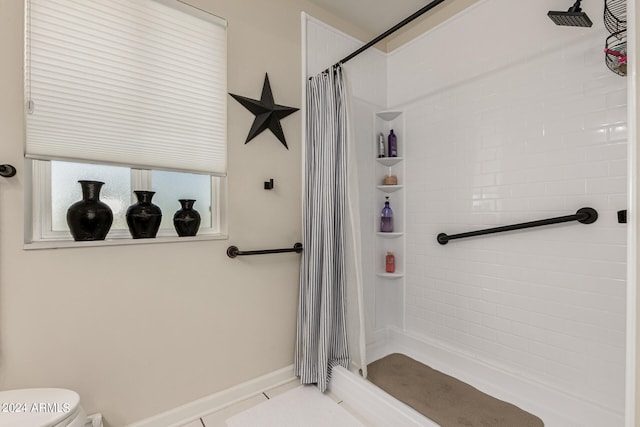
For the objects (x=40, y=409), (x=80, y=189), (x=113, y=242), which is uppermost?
(x=80, y=189)

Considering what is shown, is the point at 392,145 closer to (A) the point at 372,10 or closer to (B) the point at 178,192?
(A) the point at 372,10

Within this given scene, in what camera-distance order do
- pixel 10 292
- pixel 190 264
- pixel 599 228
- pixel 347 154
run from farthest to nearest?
pixel 347 154, pixel 190 264, pixel 599 228, pixel 10 292

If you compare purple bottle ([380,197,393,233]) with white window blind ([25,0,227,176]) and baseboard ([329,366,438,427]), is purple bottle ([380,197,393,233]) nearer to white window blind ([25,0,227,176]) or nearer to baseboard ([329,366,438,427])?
baseboard ([329,366,438,427])

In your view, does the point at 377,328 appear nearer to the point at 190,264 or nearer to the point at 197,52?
the point at 190,264

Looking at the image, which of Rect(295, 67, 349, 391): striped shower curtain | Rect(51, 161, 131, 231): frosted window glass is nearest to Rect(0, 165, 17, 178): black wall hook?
Rect(51, 161, 131, 231): frosted window glass

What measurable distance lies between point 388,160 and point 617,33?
1358 mm

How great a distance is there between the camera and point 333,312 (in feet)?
5.99

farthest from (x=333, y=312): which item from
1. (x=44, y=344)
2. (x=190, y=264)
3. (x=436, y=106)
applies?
(x=436, y=106)

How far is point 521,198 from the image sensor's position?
1.70 metres

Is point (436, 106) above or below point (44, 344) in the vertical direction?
above

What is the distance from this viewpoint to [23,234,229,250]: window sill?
1.20m

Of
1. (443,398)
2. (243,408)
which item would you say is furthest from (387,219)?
(243,408)

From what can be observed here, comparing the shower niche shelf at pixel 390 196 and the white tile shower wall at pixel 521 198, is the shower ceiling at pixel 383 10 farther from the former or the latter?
the shower niche shelf at pixel 390 196

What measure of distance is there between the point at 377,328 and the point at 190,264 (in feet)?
5.01
